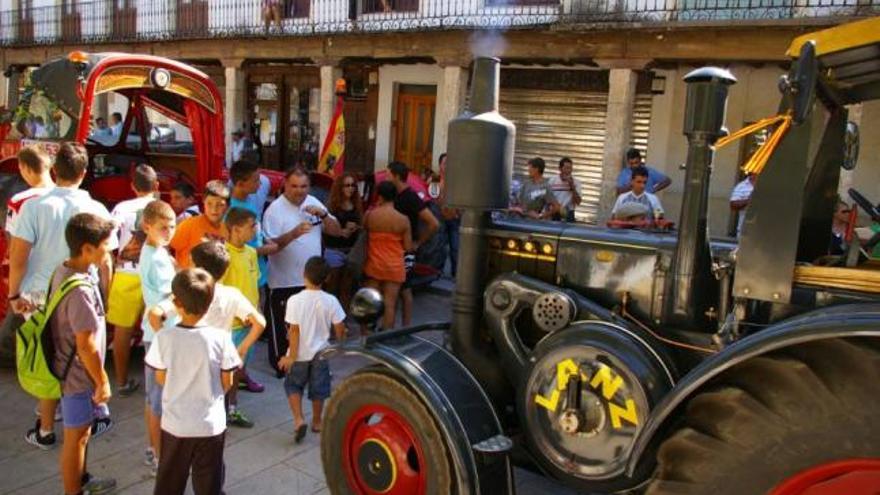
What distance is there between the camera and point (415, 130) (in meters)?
15.7

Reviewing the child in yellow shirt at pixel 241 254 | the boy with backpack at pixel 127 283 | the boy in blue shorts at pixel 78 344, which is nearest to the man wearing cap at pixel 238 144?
the boy with backpack at pixel 127 283

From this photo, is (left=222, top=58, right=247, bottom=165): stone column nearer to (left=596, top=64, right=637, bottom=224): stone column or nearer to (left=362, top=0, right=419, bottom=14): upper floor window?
(left=362, top=0, right=419, bottom=14): upper floor window

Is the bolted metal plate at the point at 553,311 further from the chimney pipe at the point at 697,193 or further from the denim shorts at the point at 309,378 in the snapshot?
the denim shorts at the point at 309,378

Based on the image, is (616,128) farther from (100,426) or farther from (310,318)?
(100,426)

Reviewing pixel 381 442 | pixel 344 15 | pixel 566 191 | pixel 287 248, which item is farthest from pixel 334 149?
pixel 344 15

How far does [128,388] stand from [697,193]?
4.09 metres

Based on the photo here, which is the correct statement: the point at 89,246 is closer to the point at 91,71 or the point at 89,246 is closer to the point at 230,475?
the point at 230,475

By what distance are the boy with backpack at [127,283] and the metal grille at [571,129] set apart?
9.01 m

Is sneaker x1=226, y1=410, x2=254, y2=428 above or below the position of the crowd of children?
below

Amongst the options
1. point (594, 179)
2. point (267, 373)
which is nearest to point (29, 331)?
point (267, 373)

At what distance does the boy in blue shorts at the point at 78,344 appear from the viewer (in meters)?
3.35

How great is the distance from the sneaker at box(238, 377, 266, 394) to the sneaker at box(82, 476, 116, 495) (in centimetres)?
154

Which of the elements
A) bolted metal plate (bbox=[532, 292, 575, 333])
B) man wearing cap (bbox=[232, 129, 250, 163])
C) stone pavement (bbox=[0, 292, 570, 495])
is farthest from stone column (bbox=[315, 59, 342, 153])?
bolted metal plate (bbox=[532, 292, 575, 333])

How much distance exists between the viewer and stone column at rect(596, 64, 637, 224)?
11.0m
